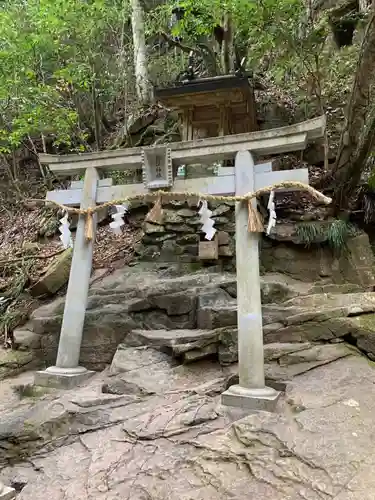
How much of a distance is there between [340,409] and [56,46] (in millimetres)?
10408

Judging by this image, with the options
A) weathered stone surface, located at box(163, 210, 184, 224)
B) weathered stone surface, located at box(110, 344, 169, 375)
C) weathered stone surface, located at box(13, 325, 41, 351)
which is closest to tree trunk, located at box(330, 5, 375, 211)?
weathered stone surface, located at box(163, 210, 184, 224)

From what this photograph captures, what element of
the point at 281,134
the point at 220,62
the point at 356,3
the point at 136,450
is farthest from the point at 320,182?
the point at 356,3

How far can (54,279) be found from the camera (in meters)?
7.75

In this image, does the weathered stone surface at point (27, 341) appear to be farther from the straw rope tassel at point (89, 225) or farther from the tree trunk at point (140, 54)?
the tree trunk at point (140, 54)

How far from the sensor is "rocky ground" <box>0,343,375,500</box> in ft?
10.9

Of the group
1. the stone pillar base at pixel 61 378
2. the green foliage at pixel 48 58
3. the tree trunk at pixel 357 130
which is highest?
the green foliage at pixel 48 58

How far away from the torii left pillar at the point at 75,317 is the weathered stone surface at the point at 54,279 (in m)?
2.19

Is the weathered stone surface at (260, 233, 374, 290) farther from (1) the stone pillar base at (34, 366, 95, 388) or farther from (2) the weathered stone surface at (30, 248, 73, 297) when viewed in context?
(1) the stone pillar base at (34, 366, 95, 388)

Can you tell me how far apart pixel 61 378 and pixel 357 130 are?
19.4 feet

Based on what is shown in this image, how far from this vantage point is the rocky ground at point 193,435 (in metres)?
3.33

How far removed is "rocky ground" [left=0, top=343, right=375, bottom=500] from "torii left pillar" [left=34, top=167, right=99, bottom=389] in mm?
216

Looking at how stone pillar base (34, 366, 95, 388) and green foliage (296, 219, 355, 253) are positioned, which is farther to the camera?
green foliage (296, 219, 355, 253)

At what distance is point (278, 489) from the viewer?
3.19 m

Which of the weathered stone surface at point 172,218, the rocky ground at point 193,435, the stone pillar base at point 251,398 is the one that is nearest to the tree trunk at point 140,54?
the weathered stone surface at point 172,218
